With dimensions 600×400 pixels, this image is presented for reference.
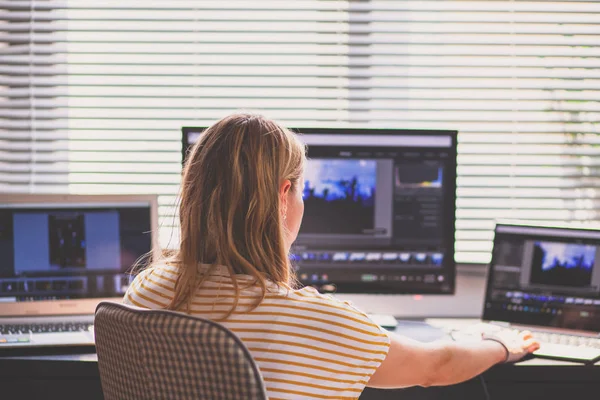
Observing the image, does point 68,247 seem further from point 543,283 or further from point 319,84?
point 543,283

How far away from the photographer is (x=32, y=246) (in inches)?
74.2

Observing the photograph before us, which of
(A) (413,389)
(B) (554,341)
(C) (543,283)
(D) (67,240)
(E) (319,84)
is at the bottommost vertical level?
(A) (413,389)

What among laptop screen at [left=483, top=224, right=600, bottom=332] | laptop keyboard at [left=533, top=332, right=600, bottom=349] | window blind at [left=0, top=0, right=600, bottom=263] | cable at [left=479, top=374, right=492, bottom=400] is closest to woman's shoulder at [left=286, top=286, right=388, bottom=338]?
cable at [left=479, top=374, right=492, bottom=400]

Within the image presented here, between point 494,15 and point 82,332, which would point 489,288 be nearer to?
point 494,15

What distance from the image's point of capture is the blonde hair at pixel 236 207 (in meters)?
1.11

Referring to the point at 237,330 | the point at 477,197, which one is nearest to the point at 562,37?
the point at 477,197

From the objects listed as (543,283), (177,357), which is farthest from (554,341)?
(177,357)

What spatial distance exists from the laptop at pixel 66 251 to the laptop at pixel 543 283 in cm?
99

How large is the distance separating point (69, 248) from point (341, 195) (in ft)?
2.62

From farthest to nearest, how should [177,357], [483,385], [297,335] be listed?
[483,385], [297,335], [177,357]

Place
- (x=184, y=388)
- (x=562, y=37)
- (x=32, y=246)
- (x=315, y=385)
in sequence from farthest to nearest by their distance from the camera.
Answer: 1. (x=562, y=37)
2. (x=32, y=246)
3. (x=315, y=385)
4. (x=184, y=388)

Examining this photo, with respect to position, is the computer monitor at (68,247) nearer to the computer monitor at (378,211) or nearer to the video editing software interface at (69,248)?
the video editing software interface at (69,248)

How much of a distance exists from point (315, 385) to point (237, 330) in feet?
0.51

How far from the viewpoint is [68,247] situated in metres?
1.90
